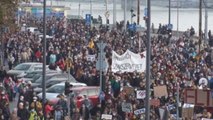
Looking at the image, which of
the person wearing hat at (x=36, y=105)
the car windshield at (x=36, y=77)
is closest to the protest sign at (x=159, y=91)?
the person wearing hat at (x=36, y=105)

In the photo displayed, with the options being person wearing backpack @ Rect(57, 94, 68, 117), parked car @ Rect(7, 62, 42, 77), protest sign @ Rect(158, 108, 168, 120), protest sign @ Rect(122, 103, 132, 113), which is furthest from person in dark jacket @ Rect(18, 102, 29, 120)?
parked car @ Rect(7, 62, 42, 77)

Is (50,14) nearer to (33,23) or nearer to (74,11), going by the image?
(33,23)

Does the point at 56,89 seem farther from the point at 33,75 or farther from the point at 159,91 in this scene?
the point at 159,91

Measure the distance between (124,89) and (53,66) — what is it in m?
11.9

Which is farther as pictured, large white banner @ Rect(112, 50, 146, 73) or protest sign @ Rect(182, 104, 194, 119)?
large white banner @ Rect(112, 50, 146, 73)

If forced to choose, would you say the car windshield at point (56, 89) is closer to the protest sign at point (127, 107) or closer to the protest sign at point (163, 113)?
the protest sign at point (127, 107)

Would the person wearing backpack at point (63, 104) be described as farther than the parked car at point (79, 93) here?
No

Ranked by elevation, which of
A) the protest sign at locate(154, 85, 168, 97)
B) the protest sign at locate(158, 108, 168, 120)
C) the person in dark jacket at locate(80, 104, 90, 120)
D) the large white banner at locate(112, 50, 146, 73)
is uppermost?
the large white banner at locate(112, 50, 146, 73)

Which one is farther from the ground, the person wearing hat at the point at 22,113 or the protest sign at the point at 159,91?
the protest sign at the point at 159,91

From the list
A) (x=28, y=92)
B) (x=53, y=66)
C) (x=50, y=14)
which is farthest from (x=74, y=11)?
(x=28, y=92)

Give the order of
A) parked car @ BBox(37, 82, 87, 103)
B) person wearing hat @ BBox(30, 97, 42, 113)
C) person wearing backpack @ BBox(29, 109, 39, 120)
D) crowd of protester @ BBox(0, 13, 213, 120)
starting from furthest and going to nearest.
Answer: parked car @ BBox(37, 82, 87, 103) → crowd of protester @ BBox(0, 13, 213, 120) → person wearing hat @ BBox(30, 97, 42, 113) → person wearing backpack @ BBox(29, 109, 39, 120)

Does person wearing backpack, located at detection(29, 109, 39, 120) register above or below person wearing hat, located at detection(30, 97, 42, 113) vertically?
below

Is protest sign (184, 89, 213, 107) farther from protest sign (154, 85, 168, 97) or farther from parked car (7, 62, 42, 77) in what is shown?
parked car (7, 62, 42, 77)

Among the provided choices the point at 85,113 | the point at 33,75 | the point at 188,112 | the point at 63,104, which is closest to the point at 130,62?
the point at 85,113
